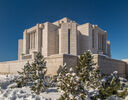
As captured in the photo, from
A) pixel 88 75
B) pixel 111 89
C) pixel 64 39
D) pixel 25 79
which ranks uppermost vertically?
pixel 64 39

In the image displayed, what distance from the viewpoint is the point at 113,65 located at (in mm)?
26203

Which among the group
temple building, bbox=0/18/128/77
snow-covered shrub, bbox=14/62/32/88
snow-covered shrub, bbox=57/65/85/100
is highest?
temple building, bbox=0/18/128/77

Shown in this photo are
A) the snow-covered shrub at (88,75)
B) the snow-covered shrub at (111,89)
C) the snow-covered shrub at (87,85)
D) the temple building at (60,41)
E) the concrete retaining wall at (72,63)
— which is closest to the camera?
the snow-covered shrub at (87,85)

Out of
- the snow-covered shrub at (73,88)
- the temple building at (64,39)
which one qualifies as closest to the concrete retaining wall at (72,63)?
the temple building at (64,39)

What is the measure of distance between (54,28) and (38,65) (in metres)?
29.1

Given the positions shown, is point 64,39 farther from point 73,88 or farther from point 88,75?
point 73,88

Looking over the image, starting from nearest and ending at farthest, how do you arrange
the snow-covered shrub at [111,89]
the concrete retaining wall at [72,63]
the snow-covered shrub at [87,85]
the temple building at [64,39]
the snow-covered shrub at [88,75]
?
the snow-covered shrub at [87,85], the snow-covered shrub at [111,89], the snow-covered shrub at [88,75], the concrete retaining wall at [72,63], the temple building at [64,39]

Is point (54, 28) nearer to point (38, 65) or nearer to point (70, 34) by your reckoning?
point (70, 34)

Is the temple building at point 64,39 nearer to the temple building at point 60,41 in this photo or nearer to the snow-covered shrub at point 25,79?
the temple building at point 60,41

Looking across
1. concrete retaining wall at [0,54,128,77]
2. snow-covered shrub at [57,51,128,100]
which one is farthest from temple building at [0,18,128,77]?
snow-covered shrub at [57,51,128,100]

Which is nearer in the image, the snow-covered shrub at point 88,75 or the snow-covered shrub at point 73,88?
the snow-covered shrub at point 73,88

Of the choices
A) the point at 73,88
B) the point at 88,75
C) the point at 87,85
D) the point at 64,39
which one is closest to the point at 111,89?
the point at 87,85

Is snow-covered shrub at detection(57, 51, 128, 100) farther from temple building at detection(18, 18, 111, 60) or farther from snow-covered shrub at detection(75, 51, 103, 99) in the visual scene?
temple building at detection(18, 18, 111, 60)

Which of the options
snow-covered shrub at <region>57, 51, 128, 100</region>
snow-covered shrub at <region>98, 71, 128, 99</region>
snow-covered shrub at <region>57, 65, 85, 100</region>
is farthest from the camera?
snow-covered shrub at <region>98, 71, 128, 99</region>
